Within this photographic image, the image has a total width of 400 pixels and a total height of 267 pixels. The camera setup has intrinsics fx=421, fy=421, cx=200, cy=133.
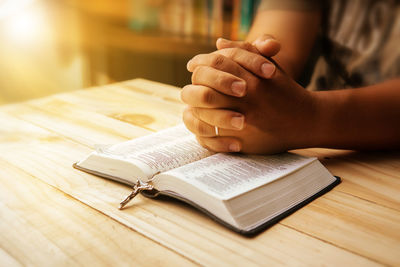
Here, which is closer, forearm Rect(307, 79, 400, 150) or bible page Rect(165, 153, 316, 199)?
bible page Rect(165, 153, 316, 199)

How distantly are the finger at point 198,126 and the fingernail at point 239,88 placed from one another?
84 millimetres

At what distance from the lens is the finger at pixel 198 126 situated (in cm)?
70

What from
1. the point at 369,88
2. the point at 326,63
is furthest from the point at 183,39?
the point at 369,88

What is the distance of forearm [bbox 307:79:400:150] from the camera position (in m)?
0.74

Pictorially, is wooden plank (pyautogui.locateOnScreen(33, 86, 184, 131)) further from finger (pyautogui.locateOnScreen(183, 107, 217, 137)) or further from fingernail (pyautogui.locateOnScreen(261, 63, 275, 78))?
fingernail (pyautogui.locateOnScreen(261, 63, 275, 78))

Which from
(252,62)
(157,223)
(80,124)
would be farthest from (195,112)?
(80,124)

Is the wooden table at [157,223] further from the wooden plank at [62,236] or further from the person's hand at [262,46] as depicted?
the person's hand at [262,46]

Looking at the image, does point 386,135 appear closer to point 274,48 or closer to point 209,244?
point 274,48

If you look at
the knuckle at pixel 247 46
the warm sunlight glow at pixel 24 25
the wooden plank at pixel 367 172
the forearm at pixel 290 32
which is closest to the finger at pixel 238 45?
the knuckle at pixel 247 46

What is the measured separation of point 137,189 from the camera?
23.3 inches

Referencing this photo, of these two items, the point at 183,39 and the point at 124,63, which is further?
the point at 124,63

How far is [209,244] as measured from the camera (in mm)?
496

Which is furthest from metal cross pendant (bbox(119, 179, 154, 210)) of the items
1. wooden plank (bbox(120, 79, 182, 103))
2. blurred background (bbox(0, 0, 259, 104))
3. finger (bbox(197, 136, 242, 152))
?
blurred background (bbox(0, 0, 259, 104))

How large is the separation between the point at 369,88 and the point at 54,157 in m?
0.60
